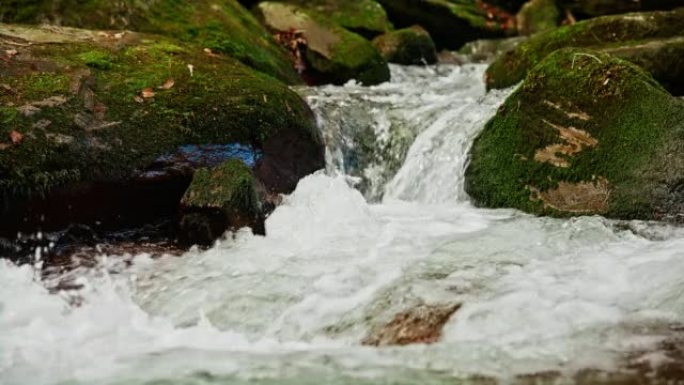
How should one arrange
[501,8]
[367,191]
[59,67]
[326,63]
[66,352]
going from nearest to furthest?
[66,352] < [59,67] < [367,191] < [326,63] < [501,8]

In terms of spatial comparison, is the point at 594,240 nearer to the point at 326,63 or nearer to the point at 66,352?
the point at 66,352

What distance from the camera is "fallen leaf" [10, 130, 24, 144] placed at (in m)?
4.54

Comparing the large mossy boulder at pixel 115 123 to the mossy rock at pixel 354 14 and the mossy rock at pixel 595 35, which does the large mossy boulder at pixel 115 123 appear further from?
the mossy rock at pixel 354 14

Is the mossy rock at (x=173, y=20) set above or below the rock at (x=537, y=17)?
below

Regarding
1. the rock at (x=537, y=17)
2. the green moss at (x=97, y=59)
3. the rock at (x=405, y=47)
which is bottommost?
the green moss at (x=97, y=59)

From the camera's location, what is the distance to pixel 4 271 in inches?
167

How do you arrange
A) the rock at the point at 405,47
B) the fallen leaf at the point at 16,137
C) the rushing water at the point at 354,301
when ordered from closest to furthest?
the rushing water at the point at 354,301 → the fallen leaf at the point at 16,137 → the rock at the point at 405,47

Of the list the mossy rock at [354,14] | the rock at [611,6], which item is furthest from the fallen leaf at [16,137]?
the rock at [611,6]

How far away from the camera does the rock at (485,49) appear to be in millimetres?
14008

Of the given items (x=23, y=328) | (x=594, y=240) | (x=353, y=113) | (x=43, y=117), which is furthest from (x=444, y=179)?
(x=23, y=328)

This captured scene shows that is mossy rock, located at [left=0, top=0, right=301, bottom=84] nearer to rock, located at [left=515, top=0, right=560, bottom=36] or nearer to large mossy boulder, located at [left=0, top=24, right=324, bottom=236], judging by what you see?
large mossy boulder, located at [left=0, top=24, right=324, bottom=236]

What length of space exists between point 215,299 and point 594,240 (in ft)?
8.47

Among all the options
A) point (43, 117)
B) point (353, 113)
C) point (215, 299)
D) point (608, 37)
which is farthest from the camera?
point (608, 37)

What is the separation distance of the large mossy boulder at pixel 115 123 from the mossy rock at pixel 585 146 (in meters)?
1.81
